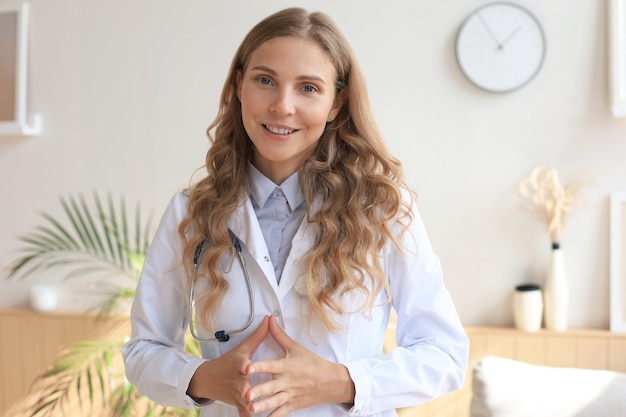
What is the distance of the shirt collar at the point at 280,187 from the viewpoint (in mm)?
1498

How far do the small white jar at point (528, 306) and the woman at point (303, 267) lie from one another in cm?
155

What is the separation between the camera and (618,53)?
2.81 meters

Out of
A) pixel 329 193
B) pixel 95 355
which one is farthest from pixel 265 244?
pixel 95 355

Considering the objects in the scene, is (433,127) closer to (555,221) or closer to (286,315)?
(555,221)

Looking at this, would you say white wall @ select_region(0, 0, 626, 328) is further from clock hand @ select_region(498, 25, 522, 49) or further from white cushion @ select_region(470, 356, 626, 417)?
white cushion @ select_region(470, 356, 626, 417)

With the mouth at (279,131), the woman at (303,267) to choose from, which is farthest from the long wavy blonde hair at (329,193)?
the mouth at (279,131)

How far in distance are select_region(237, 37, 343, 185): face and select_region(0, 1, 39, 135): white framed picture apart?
241 cm

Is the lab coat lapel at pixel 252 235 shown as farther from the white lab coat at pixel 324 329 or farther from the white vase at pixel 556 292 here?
the white vase at pixel 556 292

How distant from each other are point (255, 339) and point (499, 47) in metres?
2.03

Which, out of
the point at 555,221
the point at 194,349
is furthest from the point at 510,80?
the point at 194,349

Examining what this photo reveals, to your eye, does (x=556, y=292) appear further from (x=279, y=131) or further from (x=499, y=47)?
(x=279, y=131)

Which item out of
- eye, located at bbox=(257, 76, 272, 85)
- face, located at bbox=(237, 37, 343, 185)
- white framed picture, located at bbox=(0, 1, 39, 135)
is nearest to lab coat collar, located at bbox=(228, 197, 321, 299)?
face, located at bbox=(237, 37, 343, 185)

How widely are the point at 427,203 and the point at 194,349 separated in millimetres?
1122

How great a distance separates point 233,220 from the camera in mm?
1493
